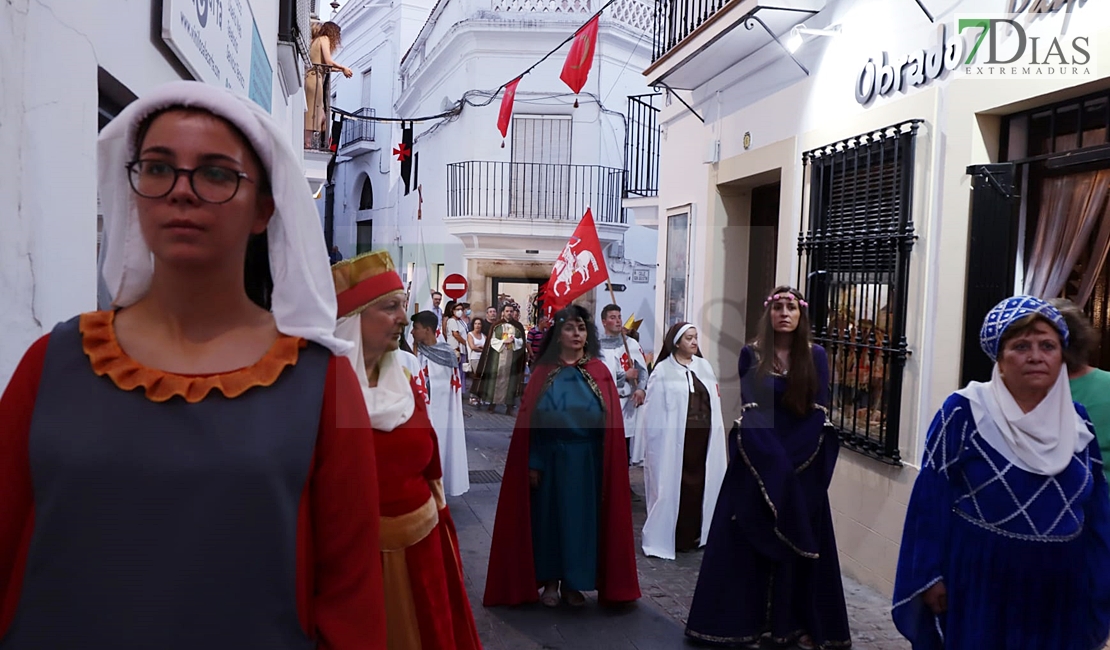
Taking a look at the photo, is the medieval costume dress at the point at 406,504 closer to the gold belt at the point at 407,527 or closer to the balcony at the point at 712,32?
the gold belt at the point at 407,527

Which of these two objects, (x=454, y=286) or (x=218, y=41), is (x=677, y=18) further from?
(x=454, y=286)

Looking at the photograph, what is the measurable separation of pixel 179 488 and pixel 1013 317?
2924mm

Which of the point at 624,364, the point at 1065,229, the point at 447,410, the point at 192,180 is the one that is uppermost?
the point at 1065,229

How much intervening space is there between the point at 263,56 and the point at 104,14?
4.80 m

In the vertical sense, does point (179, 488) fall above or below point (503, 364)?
above

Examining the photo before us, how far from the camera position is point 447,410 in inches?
352

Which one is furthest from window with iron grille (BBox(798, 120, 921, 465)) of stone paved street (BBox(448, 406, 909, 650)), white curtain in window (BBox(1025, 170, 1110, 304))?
stone paved street (BBox(448, 406, 909, 650))

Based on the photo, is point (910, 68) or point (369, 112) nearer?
point (910, 68)

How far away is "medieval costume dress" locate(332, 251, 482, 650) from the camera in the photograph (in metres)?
3.26

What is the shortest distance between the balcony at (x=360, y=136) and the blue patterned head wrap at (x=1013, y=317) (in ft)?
76.0

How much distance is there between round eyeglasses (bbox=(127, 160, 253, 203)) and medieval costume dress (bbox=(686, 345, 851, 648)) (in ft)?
12.0

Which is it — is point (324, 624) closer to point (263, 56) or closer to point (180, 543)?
point (180, 543)

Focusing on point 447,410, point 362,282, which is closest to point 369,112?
point 447,410

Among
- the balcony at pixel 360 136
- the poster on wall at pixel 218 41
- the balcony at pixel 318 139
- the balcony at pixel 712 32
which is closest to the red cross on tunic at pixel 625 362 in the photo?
the balcony at pixel 712 32
